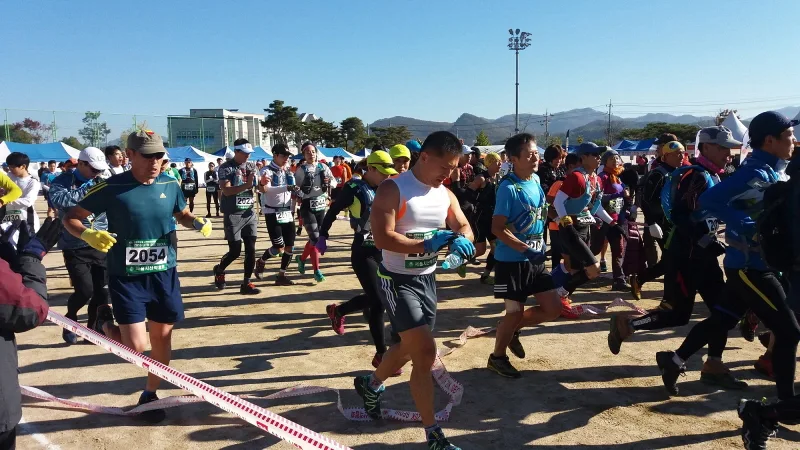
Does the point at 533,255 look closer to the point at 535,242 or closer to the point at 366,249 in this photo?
the point at 535,242

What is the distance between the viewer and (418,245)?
333 centimetres

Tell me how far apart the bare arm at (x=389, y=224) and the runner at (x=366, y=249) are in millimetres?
1446

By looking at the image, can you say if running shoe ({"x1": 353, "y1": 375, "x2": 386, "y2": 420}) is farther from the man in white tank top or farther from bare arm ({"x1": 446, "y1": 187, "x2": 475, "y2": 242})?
bare arm ({"x1": 446, "y1": 187, "x2": 475, "y2": 242})

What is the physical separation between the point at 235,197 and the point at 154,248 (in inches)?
162

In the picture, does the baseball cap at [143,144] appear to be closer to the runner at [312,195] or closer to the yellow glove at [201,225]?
the yellow glove at [201,225]

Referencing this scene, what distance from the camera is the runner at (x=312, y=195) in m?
9.18

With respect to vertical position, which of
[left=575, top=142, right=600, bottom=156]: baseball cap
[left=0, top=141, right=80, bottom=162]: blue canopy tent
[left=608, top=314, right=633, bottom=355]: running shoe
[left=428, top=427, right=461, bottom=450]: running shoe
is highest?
[left=0, top=141, right=80, bottom=162]: blue canopy tent

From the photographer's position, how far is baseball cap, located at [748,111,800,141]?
375cm

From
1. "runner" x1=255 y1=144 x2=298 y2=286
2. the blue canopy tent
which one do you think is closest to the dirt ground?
"runner" x1=255 y1=144 x2=298 y2=286

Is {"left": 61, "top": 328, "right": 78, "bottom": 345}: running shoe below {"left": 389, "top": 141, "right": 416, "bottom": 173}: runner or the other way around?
below

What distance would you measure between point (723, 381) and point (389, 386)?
9.29 ft

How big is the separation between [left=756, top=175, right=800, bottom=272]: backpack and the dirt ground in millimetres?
1318

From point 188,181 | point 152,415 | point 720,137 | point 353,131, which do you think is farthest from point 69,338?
point 353,131

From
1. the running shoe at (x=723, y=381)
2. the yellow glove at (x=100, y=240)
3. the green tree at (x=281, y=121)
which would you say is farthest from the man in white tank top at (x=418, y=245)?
the green tree at (x=281, y=121)
